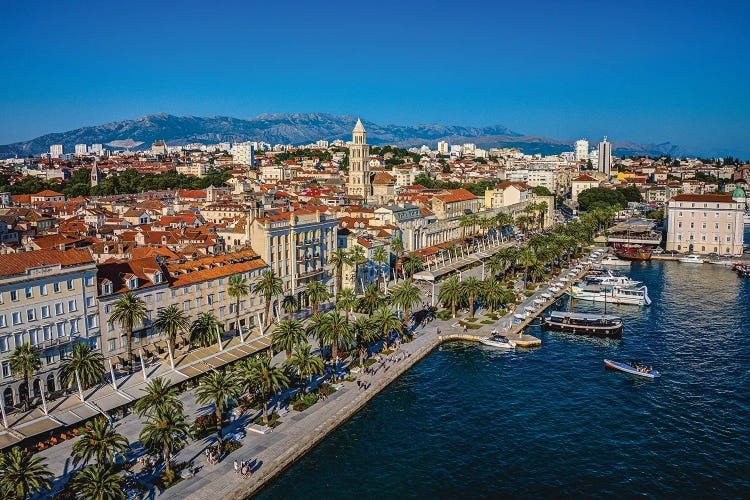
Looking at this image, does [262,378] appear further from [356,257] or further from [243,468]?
[356,257]

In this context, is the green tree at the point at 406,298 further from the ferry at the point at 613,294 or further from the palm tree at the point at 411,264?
the ferry at the point at 613,294

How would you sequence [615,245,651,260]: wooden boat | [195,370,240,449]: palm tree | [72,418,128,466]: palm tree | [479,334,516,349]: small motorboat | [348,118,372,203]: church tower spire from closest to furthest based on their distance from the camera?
[72,418,128,466]: palm tree < [195,370,240,449]: palm tree < [479,334,516,349]: small motorboat < [615,245,651,260]: wooden boat < [348,118,372,203]: church tower spire

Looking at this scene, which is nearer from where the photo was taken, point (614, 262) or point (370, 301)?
point (370, 301)

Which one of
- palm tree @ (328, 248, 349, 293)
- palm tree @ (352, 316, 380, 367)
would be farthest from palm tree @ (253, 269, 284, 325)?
palm tree @ (352, 316, 380, 367)

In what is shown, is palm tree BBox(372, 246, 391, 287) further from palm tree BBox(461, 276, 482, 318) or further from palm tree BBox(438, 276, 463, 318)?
palm tree BBox(461, 276, 482, 318)

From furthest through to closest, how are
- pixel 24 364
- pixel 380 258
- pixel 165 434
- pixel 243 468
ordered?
pixel 380 258
pixel 24 364
pixel 243 468
pixel 165 434

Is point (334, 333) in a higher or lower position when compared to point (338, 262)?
lower

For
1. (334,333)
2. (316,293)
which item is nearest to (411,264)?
(316,293)
